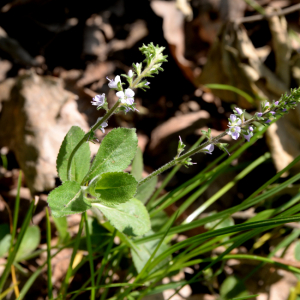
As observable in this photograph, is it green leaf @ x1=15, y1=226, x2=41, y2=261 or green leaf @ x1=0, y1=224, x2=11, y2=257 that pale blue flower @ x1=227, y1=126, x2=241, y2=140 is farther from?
green leaf @ x1=0, y1=224, x2=11, y2=257

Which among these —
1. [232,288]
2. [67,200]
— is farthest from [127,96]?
[232,288]

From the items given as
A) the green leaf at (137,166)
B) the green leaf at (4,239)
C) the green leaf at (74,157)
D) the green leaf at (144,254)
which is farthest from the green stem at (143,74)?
the green leaf at (4,239)

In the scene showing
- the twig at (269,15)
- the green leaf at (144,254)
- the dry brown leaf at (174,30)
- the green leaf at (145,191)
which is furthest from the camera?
the dry brown leaf at (174,30)

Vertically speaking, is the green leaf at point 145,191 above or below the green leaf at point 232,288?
above

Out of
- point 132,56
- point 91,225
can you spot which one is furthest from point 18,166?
point 132,56

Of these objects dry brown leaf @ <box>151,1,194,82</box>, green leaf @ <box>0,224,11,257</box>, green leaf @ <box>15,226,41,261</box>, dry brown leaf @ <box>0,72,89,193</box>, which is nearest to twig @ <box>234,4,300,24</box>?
dry brown leaf @ <box>151,1,194,82</box>

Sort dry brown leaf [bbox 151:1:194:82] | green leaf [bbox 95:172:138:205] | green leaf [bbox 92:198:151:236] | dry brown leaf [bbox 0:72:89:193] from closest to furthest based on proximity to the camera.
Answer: green leaf [bbox 95:172:138:205] → green leaf [bbox 92:198:151:236] → dry brown leaf [bbox 0:72:89:193] → dry brown leaf [bbox 151:1:194:82]

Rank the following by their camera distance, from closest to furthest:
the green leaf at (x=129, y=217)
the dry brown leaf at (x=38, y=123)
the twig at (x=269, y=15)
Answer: the green leaf at (x=129, y=217)
the dry brown leaf at (x=38, y=123)
the twig at (x=269, y=15)

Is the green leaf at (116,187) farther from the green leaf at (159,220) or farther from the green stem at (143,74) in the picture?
the green leaf at (159,220)

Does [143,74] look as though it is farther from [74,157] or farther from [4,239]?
[4,239]
